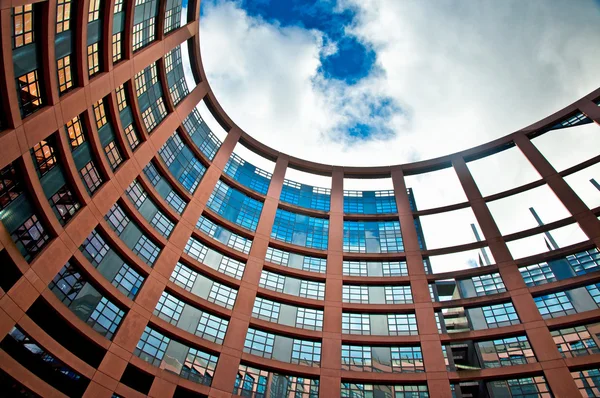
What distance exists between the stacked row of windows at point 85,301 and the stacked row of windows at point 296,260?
619 inches

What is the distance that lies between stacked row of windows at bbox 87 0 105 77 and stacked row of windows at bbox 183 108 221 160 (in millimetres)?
13990

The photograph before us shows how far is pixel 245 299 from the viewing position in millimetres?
34406

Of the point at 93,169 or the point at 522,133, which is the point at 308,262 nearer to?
the point at 93,169

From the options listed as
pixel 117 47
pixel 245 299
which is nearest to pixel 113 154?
pixel 117 47

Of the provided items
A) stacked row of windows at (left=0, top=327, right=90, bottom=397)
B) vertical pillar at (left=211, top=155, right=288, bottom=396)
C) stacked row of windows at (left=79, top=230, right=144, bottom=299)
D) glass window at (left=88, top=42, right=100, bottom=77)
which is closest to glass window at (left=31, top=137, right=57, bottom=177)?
glass window at (left=88, top=42, right=100, bottom=77)

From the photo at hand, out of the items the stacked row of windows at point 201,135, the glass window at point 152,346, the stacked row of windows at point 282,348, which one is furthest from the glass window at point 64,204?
the stacked row of windows at point 282,348

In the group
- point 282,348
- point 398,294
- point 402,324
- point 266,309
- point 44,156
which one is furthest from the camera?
point 398,294

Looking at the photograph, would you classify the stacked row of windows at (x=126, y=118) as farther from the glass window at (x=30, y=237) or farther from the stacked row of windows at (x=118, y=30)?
the glass window at (x=30, y=237)

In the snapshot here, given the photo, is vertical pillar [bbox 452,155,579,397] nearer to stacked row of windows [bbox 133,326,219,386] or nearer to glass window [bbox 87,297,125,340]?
stacked row of windows [bbox 133,326,219,386]

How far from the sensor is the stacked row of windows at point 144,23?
96.3ft

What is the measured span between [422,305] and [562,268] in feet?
39.9

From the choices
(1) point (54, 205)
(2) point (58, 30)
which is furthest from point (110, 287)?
(2) point (58, 30)

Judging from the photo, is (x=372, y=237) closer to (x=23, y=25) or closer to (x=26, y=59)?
(x=26, y=59)

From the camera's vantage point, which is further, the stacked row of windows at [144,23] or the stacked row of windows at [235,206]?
the stacked row of windows at [235,206]
